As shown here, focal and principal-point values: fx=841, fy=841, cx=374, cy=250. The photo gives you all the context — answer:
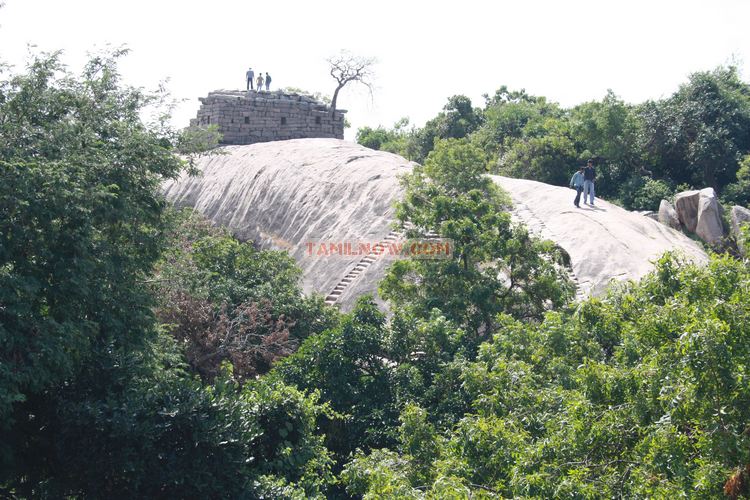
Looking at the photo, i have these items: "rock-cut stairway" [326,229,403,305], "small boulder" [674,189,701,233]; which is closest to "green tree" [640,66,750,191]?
"small boulder" [674,189,701,233]

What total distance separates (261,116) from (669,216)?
615 inches

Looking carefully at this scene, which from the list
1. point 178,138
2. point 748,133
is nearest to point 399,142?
point 748,133

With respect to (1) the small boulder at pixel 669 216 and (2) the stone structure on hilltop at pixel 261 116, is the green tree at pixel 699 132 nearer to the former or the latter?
(1) the small boulder at pixel 669 216

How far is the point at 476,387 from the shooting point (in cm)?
1015

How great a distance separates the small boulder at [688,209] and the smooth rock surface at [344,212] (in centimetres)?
230

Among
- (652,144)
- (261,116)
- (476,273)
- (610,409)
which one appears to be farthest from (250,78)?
(610,409)

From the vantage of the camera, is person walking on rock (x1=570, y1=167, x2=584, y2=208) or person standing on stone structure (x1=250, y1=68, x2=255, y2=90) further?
person standing on stone structure (x1=250, y1=68, x2=255, y2=90)

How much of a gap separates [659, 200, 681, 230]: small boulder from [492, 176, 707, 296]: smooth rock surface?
7.20ft

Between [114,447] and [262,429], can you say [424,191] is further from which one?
[114,447]

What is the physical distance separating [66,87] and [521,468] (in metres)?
7.36

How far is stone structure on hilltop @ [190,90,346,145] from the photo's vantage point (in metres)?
31.3

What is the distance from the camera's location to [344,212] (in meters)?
22.5

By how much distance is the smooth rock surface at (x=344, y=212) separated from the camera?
16922 mm

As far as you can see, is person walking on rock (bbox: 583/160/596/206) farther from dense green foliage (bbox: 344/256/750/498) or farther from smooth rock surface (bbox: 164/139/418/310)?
dense green foliage (bbox: 344/256/750/498)
